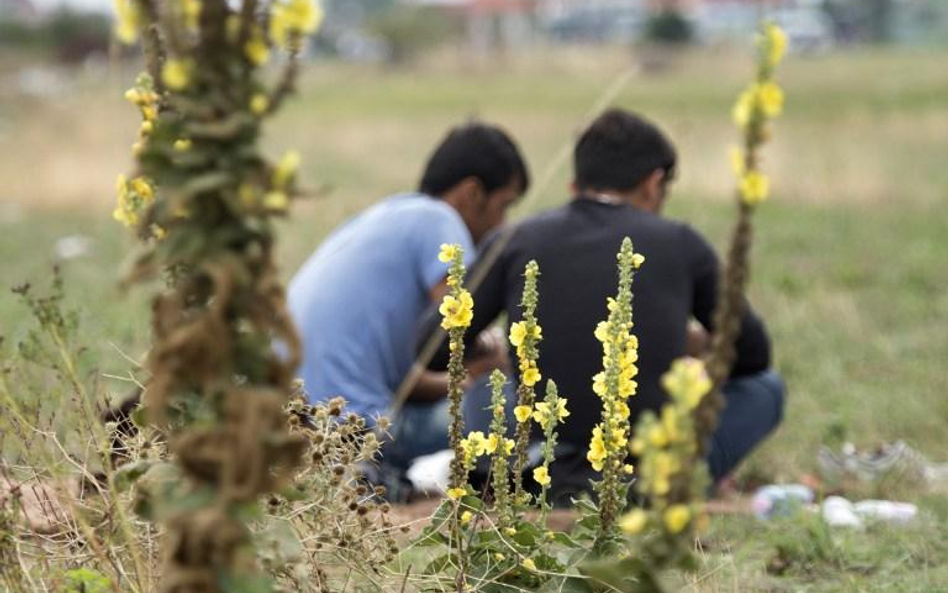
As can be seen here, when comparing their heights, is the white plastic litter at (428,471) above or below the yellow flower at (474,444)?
below

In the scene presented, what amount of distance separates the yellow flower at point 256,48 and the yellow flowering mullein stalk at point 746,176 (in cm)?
67

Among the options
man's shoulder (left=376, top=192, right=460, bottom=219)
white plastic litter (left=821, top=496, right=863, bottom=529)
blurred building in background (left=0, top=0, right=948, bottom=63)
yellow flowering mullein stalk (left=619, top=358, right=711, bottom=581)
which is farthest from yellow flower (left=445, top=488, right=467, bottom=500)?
blurred building in background (left=0, top=0, right=948, bottom=63)

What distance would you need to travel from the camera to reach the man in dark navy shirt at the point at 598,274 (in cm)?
457

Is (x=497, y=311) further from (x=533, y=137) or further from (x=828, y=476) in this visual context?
(x=533, y=137)

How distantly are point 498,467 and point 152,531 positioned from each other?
772 mm

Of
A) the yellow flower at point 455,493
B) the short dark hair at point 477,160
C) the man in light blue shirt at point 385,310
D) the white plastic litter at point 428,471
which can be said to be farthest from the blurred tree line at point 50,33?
the yellow flower at point 455,493

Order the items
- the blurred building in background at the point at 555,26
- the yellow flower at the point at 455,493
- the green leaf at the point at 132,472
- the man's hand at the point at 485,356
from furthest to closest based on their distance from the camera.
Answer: the blurred building in background at the point at 555,26
the man's hand at the point at 485,356
the yellow flower at the point at 455,493
the green leaf at the point at 132,472

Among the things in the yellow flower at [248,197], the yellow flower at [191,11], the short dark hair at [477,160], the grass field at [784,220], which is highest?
the yellow flower at [191,11]

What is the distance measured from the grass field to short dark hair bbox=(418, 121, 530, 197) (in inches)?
10.6

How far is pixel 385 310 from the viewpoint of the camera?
→ 541 centimetres

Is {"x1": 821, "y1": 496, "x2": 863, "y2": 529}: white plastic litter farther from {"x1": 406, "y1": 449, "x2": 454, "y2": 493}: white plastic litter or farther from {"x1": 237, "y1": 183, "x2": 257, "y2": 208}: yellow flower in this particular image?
{"x1": 237, "y1": 183, "x2": 257, "y2": 208}: yellow flower

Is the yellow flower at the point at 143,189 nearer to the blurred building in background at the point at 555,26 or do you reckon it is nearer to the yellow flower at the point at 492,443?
the yellow flower at the point at 492,443

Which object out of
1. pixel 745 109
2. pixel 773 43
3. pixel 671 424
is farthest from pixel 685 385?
pixel 773 43

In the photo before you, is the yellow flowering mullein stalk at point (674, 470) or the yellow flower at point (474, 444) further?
the yellow flower at point (474, 444)
